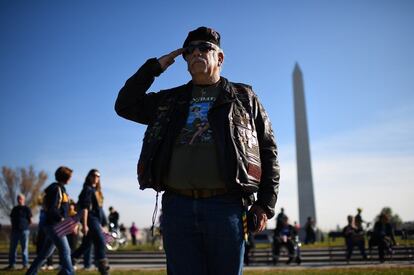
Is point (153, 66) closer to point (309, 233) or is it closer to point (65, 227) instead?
point (65, 227)

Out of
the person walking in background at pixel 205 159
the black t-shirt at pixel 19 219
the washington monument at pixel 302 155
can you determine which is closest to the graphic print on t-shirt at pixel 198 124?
the person walking in background at pixel 205 159

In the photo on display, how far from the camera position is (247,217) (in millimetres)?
2654

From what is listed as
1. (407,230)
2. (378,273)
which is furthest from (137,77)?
(407,230)

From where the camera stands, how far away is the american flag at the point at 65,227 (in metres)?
6.13

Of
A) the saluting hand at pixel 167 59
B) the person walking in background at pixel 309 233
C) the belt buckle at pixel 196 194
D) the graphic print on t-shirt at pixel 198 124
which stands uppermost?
the saluting hand at pixel 167 59

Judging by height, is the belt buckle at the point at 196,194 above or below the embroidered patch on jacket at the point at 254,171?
below

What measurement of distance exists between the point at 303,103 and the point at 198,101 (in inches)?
1406

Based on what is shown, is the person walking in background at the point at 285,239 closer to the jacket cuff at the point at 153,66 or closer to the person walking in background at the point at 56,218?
the person walking in background at the point at 56,218

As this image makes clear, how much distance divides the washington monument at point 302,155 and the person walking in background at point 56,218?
3236 centimetres

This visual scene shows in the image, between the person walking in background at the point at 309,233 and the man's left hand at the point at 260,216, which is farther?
the person walking in background at the point at 309,233

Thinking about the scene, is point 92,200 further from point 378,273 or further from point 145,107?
point 378,273

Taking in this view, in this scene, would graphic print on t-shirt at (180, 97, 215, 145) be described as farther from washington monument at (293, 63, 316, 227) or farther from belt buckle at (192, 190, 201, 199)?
washington monument at (293, 63, 316, 227)

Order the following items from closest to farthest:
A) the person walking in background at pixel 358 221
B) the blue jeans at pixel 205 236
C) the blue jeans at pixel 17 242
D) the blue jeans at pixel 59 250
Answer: the blue jeans at pixel 205 236 → the blue jeans at pixel 59 250 → the blue jeans at pixel 17 242 → the person walking in background at pixel 358 221

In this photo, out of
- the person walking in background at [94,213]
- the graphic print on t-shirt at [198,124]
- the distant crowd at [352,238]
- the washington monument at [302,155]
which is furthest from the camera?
the washington monument at [302,155]
